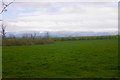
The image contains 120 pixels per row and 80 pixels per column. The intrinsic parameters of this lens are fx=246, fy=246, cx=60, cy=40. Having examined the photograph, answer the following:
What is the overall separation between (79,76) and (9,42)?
67.2 ft

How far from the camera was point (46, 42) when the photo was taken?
1379 inches

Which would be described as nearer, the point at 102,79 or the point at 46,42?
the point at 102,79

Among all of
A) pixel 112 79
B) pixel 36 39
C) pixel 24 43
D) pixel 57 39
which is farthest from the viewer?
pixel 57 39

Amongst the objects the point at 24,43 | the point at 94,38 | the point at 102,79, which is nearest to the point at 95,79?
the point at 102,79

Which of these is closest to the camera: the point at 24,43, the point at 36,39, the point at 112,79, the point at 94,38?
the point at 112,79

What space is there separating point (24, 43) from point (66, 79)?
22707 millimetres

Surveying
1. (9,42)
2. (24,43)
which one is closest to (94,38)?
Answer: (24,43)

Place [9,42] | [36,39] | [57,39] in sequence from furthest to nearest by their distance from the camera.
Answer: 1. [57,39]
2. [36,39]
3. [9,42]

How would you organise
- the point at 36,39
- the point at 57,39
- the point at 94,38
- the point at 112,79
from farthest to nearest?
the point at 94,38
the point at 57,39
the point at 36,39
the point at 112,79

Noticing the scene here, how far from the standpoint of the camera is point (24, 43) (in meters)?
32.1

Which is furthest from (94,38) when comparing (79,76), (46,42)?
(79,76)

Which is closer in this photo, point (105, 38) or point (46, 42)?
point (46, 42)

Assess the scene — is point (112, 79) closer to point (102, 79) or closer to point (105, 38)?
point (102, 79)

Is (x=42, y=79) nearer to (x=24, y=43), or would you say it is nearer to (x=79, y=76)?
(x=79, y=76)
